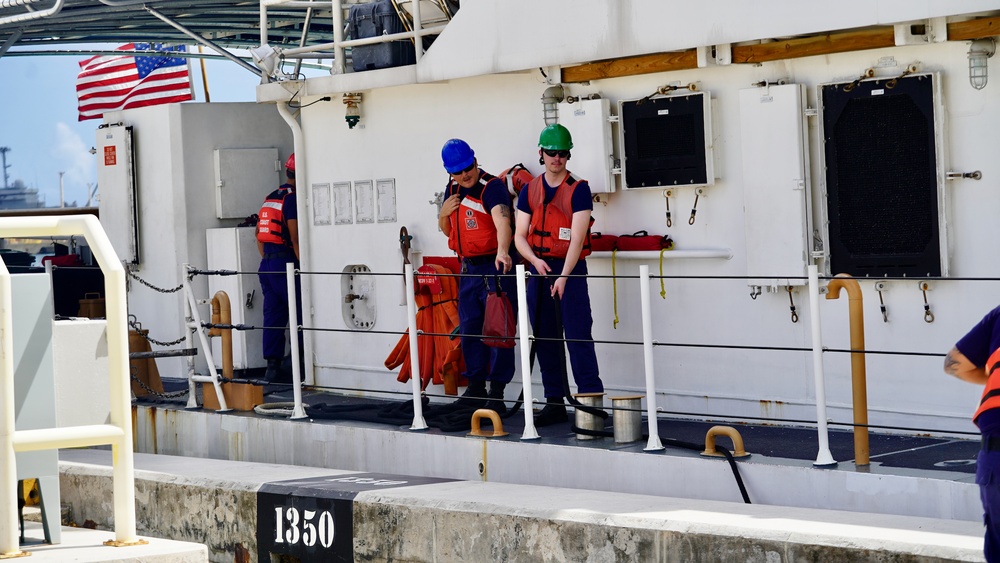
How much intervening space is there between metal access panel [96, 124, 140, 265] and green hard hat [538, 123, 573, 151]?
5230 mm

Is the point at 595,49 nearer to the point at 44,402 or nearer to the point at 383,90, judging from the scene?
the point at 383,90

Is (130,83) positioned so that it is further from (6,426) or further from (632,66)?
(6,426)

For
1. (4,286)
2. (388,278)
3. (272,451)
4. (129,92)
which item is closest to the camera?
(4,286)

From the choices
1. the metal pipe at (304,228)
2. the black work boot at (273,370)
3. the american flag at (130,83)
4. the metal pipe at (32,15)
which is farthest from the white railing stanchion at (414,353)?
the american flag at (130,83)

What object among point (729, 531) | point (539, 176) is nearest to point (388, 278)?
point (539, 176)

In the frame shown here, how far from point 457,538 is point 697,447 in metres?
1.39

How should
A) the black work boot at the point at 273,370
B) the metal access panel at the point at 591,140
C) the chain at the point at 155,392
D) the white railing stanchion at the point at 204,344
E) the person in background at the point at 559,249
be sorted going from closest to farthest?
the person in background at the point at 559,249 < the metal access panel at the point at 591,140 < the white railing stanchion at the point at 204,344 < the chain at the point at 155,392 < the black work boot at the point at 273,370

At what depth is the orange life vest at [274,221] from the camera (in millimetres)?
10742

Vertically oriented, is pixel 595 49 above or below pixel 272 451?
above

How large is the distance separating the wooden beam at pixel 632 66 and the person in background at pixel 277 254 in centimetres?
309

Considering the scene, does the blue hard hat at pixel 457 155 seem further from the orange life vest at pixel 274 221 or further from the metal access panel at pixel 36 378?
the metal access panel at pixel 36 378

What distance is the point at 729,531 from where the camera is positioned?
18.2 ft

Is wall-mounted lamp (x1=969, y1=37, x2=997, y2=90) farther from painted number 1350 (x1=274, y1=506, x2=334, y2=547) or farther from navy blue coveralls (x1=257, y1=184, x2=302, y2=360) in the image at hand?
navy blue coveralls (x1=257, y1=184, x2=302, y2=360)

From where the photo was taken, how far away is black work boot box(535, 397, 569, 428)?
8.27 meters
